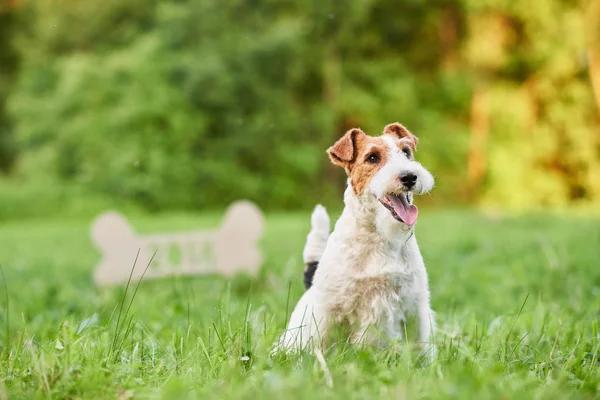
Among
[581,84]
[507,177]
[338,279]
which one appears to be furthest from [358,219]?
[581,84]

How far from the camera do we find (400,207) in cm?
249

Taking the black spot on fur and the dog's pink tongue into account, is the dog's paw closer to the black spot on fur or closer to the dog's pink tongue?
the dog's pink tongue

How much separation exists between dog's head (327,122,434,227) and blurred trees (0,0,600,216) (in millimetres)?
19091

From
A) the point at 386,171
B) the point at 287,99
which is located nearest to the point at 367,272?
the point at 386,171

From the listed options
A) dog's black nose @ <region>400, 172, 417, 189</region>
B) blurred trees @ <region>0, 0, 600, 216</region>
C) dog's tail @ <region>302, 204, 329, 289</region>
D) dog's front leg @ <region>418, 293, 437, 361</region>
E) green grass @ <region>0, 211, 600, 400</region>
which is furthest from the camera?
blurred trees @ <region>0, 0, 600, 216</region>

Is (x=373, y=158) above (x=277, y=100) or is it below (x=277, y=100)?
below

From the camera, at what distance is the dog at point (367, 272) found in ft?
8.64

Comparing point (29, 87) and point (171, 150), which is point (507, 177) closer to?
point (171, 150)

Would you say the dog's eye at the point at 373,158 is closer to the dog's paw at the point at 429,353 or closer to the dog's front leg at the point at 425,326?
the dog's front leg at the point at 425,326

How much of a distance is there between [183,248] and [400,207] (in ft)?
18.3

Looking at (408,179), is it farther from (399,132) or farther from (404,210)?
(399,132)

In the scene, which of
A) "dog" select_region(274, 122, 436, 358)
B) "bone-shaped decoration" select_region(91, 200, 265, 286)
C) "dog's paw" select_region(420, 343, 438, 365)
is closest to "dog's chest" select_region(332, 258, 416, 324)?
"dog" select_region(274, 122, 436, 358)

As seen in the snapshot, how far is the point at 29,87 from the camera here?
81.1ft

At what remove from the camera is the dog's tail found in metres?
3.00
